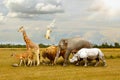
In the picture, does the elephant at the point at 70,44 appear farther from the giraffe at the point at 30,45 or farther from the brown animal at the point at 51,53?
the giraffe at the point at 30,45

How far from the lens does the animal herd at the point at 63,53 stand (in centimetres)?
2259

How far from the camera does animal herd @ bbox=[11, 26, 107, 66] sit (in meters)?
22.6

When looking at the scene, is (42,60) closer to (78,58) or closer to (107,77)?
(78,58)

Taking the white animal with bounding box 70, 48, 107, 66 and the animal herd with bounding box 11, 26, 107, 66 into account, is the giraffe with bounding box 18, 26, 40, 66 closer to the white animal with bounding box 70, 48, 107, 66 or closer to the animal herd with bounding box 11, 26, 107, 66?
the animal herd with bounding box 11, 26, 107, 66

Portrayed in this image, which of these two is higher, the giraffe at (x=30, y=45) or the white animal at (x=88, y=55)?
the giraffe at (x=30, y=45)

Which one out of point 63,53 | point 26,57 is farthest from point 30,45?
point 63,53

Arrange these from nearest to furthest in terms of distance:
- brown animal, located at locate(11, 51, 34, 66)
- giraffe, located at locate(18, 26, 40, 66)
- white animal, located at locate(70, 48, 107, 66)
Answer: brown animal, located at locate(11, 51, 34, 66), white animal, located at locate(70, 48, 107, 66), giraffe, located at locate(18, 26, 40, 66)

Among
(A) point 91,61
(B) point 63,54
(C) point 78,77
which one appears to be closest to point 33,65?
(B) point 63,54

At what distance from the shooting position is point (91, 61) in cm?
2408

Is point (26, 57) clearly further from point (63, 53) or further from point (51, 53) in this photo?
point (63, 53)

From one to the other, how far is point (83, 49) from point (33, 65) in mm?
3752

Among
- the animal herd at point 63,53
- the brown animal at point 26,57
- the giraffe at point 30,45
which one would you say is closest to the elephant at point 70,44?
the animal herd at point 63,53

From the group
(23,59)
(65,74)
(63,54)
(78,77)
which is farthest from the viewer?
(63,54)

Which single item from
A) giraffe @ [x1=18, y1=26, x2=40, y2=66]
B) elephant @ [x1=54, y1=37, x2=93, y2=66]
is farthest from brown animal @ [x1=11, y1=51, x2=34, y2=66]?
elephant @ [x1=54, y1=37, x2=93, y2=66]
